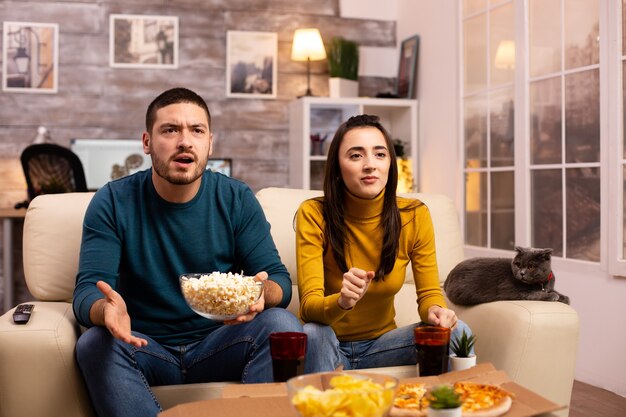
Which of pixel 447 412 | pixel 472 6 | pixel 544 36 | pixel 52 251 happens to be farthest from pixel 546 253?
pixel 472 6

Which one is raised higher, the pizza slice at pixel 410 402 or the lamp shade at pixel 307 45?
the lamp shade at pixel 307 45

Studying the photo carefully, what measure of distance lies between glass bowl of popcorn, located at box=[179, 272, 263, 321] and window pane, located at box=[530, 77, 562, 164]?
2.46 meters

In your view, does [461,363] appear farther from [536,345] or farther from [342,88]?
[342,88]

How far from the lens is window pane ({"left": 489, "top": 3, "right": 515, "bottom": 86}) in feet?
13.9

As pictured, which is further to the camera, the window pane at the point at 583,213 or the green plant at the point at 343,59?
the green plant at the point at 343,59

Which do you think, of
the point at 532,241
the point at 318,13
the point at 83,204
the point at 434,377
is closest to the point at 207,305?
the point at 434,377

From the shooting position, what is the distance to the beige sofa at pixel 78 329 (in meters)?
1.95

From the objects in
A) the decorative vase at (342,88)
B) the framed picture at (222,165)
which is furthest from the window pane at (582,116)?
the framed picture at (222,165)

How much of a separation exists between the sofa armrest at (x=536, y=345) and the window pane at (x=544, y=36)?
199 cm

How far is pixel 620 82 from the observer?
11.0ft

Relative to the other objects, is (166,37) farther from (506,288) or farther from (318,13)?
(506,288)

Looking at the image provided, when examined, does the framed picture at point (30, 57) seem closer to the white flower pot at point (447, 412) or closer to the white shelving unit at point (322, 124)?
the white shelving unit at point (322, 124)

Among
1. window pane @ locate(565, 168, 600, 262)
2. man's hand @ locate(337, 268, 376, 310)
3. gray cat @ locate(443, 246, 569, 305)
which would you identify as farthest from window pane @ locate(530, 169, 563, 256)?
man's hand @ locate(337, 268, 376, 310)

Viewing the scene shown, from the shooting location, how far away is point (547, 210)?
3908 millimetres
